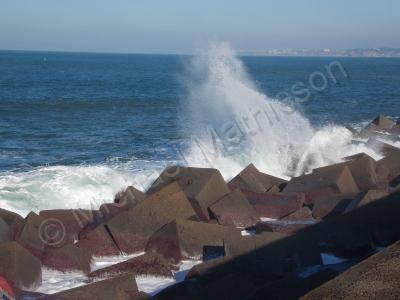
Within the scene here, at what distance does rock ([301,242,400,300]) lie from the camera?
402 centimetres

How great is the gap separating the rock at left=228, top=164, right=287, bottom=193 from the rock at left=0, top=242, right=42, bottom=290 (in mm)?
4641

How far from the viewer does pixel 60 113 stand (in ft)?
81.1

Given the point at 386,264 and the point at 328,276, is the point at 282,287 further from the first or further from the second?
the point at 386,264

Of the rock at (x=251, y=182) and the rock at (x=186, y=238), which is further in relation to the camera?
the rock at (x=251, y=182)

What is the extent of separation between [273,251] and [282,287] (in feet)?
5.24

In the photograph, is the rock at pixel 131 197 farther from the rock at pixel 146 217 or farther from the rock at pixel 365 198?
the rock at pixel 365 198

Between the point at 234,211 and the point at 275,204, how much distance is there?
727 millimetres

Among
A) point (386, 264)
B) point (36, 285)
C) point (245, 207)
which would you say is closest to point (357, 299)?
point (386, 264)

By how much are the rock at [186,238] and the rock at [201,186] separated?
1356mm

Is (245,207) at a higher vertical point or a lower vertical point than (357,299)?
lower

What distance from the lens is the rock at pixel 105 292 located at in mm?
5668

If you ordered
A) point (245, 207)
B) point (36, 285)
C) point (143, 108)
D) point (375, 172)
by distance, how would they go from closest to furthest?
point (36, 285), point (245, 207), point (375, 172), point (143, 108)
